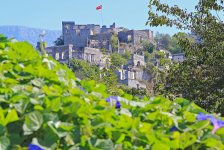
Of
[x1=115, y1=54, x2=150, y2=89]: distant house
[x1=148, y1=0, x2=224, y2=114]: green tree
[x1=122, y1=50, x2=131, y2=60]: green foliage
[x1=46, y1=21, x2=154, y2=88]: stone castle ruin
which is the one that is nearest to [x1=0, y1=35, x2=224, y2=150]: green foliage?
[x1=148, y1=0, x2=224, y2=114]: green tree

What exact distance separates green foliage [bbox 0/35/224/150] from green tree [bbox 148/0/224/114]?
5.43m

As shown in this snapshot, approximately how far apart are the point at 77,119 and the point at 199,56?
641cm

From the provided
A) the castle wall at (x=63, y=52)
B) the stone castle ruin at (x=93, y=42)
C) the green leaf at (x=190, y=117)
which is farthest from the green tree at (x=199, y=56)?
the castle wall at (x=63, y=52)

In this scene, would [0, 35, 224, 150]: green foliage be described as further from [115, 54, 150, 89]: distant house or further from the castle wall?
the castle wall

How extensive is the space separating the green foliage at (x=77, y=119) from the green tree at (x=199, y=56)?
543 centimetres

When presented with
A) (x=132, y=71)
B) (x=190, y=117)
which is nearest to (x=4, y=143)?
(x=190, y=117)

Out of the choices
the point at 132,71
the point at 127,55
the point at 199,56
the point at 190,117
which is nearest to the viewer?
the point at 190,117

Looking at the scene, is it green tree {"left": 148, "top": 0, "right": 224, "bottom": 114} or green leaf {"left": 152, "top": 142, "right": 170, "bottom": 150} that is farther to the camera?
green tree {"left": 148, "top": 0, "right": 224, "bottom": 114}

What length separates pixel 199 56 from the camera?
771cm

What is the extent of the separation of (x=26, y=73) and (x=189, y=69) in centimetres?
633

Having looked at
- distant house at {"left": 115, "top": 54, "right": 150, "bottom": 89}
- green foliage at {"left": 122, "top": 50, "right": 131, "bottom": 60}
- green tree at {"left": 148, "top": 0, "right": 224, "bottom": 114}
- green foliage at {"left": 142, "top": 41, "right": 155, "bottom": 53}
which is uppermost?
green tree at {"left": 148, "top": 0, "right": 224, "bottom": 114}

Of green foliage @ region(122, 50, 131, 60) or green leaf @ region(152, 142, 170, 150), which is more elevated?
green leaf @ region(152, 142, 170, 150)

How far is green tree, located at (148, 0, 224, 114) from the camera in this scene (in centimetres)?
735

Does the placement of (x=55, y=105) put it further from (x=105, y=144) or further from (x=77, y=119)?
(x=105, y=144)
